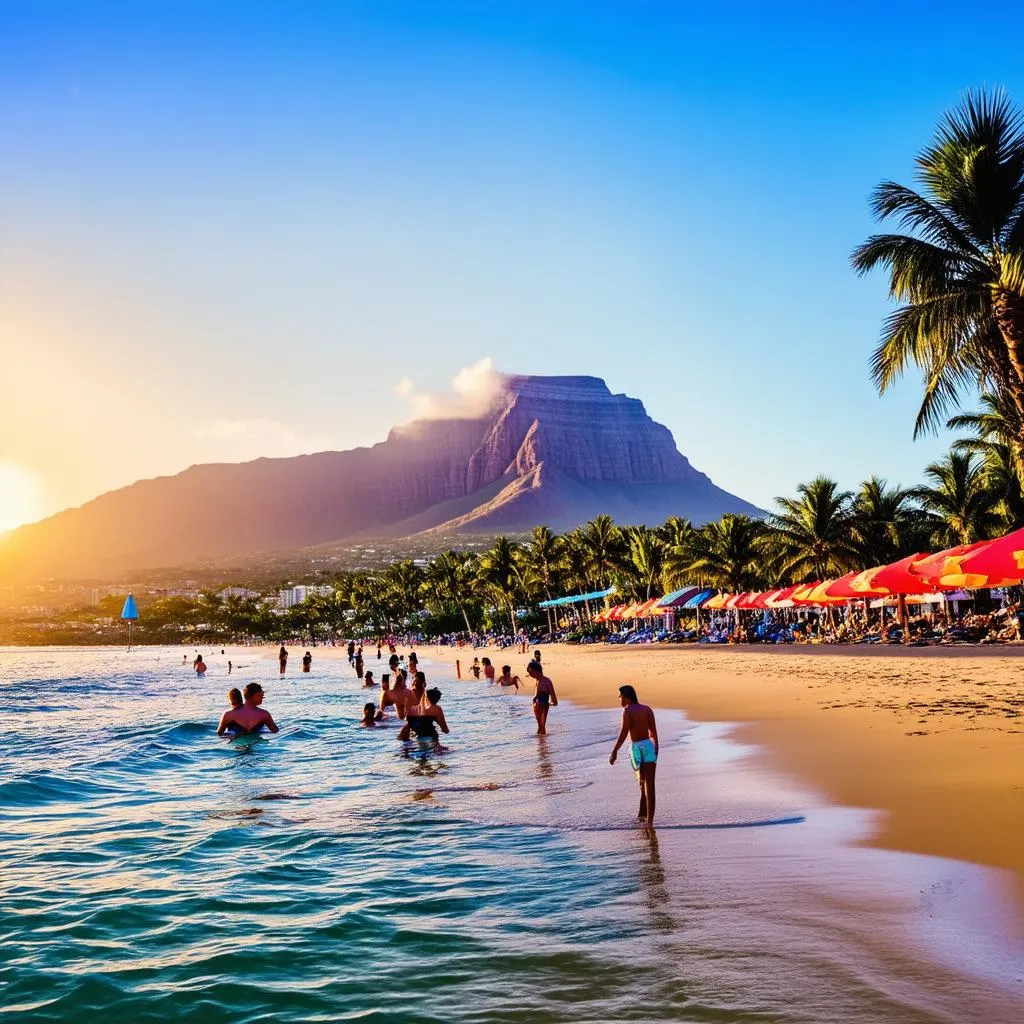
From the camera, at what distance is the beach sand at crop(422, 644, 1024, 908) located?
7.78 m

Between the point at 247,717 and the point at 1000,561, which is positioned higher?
the point at 1000,561

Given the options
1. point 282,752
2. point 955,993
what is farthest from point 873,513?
point 955,993

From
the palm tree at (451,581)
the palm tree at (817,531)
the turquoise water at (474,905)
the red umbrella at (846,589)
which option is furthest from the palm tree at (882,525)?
the palm tree at (451,581)

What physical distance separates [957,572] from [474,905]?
15.1 m

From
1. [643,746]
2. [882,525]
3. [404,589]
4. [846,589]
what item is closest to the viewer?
[643,746]

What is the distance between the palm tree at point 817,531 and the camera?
48719 mm

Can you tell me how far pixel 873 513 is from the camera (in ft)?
166

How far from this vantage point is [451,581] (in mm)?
110312

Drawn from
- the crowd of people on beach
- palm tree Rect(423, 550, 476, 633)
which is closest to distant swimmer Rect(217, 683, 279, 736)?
the crowd of people on beach

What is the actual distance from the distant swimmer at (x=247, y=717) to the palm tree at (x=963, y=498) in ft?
124

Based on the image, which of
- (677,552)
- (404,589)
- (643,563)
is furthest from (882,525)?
(404,589)

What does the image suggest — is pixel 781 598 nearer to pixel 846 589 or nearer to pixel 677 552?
pixel 846 589

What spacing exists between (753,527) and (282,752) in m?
47.0

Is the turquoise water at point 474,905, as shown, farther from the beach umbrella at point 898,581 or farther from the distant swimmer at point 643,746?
the beach umbrella at point 898,581
